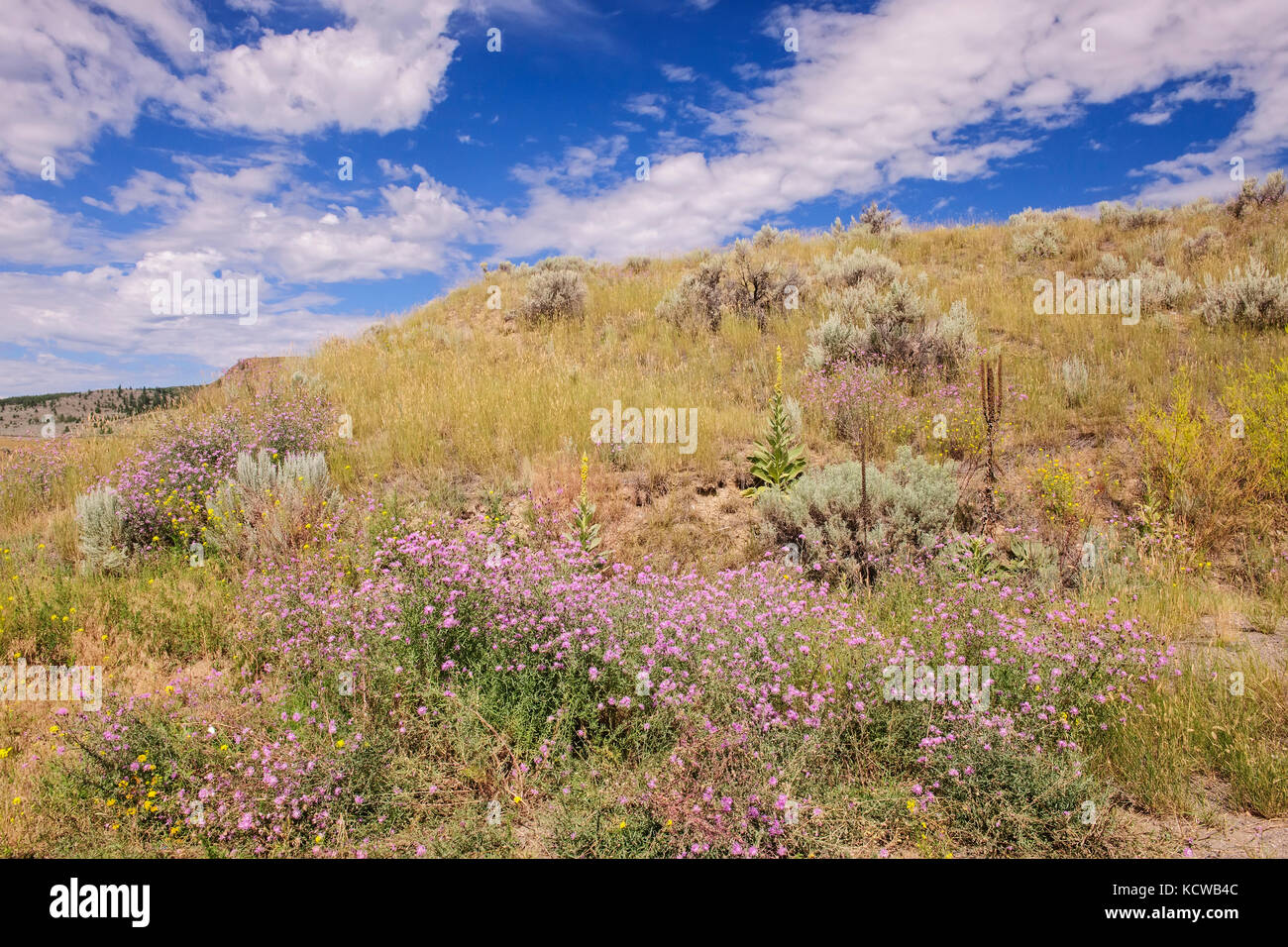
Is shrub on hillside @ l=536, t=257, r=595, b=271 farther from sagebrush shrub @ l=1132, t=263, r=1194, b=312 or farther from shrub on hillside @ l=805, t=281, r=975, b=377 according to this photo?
sagebrush shrub @ l=1132, t=263, r=1194, b=312

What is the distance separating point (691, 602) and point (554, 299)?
1109 centimetres

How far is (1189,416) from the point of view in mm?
7559

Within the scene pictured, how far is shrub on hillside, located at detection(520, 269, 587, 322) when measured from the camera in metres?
14.0

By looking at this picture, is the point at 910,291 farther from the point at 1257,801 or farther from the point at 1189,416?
the point at 1257,801

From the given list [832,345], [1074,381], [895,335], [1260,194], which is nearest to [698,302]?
[832,345]

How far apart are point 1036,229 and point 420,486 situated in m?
15.4

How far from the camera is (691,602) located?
4.27m

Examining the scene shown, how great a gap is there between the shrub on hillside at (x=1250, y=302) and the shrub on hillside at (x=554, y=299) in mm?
11160

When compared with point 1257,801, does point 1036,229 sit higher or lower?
higher

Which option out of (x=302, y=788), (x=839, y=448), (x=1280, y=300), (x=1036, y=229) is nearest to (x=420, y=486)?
(x=302, y=788)

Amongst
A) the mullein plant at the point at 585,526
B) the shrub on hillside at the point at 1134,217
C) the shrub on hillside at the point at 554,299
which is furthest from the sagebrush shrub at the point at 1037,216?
the mullein plant at the point at 585,526

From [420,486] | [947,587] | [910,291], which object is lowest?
[947,587]

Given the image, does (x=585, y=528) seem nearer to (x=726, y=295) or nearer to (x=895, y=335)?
(x=895, y=335)
